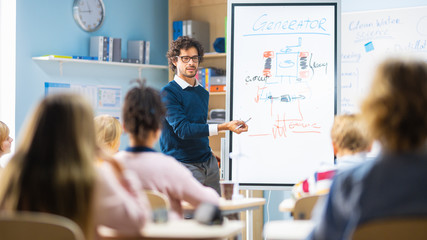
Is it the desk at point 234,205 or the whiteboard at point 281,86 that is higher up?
the whiteboard at point 281,86

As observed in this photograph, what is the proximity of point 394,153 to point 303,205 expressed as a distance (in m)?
0.97

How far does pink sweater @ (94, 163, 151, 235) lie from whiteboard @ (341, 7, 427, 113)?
344 centimetres

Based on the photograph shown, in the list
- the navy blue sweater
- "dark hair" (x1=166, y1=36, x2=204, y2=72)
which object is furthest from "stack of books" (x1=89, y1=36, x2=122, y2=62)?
the navy blue sweater

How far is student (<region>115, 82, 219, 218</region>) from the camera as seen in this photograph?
7.66 ft

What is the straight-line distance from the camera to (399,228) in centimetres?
151

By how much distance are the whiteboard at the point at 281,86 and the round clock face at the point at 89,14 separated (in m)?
1.99

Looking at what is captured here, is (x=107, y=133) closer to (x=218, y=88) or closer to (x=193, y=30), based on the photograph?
(x=218, y=88)

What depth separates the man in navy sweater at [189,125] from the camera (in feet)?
13.1

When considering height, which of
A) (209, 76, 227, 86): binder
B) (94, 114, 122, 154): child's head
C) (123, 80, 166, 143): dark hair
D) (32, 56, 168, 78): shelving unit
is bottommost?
(94, 114, 122, 154): child's head

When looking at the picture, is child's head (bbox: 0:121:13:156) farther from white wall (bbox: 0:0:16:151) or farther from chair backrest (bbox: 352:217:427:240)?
chair backrest (bbox: 352:217:427:240)

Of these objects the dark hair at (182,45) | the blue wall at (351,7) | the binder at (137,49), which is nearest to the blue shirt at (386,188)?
the dark hair at (182,45)

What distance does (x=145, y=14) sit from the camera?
6.34 meters

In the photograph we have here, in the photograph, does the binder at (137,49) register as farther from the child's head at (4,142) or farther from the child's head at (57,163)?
the child's head at (57,163)

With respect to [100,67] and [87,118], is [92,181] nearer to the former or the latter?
[87,118]
